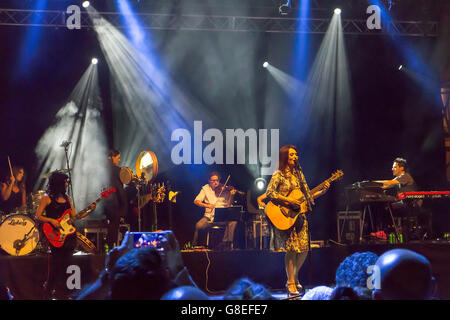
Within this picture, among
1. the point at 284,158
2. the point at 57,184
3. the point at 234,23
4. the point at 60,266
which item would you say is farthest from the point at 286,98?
the point at 60,266

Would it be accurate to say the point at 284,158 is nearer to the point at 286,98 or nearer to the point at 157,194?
the point at 157,194

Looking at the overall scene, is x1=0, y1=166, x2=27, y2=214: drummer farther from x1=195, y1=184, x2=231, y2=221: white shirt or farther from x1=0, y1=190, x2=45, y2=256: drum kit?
x1=195, y1=184, x2=231, y2=221: white shirt

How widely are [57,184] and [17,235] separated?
2515 mm

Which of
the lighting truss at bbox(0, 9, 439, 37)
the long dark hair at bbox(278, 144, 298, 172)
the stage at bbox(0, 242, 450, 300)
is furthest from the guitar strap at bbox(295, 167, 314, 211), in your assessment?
the lighting truss at bbox(0, 9, 439, 37)

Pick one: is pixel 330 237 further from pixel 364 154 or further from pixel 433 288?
pixel 433 288

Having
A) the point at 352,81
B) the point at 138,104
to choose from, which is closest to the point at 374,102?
the point at 352,81

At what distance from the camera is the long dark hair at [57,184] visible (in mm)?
6492

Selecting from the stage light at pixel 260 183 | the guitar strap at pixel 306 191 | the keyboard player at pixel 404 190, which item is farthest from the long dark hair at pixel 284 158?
the stage light at pixel 260 183

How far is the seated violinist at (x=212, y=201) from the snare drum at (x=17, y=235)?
3.60 m

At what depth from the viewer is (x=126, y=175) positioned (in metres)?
9.22

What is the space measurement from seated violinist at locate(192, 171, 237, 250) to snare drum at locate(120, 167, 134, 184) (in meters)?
2.28

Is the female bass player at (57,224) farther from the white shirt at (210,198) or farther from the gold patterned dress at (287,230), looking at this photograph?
the white shirt at (210,198)

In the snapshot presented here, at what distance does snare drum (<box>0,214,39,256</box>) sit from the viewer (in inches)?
332
